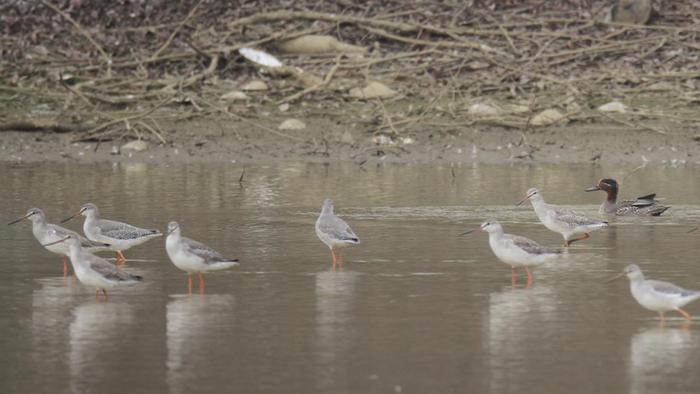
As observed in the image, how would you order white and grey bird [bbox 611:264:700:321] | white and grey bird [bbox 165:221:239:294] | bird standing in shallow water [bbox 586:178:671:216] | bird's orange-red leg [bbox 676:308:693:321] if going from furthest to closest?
1. bird standing in shallow water [bbox 586:178:671:216]
2. white and grey bird [bbox 165:221:239:294]
3. bird's orange-red leg [bbox 676:308:693:321]
4. white and grey bird [bbox 611:264:700:321]

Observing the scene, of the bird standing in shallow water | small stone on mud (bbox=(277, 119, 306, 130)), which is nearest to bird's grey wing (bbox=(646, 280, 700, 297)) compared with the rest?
the bird standing in shallow water

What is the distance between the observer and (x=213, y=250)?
1333cm

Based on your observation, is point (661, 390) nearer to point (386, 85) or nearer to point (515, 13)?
point (386, 85)

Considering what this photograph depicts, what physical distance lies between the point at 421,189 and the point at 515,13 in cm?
959

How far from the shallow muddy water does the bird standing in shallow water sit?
20cm

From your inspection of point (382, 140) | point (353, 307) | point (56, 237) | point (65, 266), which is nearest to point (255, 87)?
point (382, 140)

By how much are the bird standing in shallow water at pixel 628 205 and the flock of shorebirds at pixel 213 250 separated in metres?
1.63

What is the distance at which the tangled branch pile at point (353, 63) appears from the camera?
25891 millimetres

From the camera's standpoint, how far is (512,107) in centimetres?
2592

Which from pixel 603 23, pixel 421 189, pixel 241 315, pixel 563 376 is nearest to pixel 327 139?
pixel 421 189

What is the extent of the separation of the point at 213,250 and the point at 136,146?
471 inches

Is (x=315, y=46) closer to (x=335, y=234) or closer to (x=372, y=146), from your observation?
(x=372, y=146)

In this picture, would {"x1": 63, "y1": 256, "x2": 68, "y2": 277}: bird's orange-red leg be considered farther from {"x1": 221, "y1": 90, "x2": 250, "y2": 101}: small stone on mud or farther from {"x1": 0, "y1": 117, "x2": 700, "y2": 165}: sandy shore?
{"x1": 221, "y1": 90, "x2": 250, "y2": 101}: small stone on mud

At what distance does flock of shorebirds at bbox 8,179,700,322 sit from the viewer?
11289 mm
